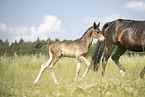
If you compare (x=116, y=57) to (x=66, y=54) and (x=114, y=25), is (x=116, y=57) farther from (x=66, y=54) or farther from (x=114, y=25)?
(x=66, y=54)

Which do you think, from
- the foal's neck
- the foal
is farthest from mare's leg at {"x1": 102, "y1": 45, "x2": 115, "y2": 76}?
the foal's neck

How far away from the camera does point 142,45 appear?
20.0ft

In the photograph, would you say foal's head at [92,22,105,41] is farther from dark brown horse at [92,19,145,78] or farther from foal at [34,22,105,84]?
dark brown horse at [92,19,145,78]

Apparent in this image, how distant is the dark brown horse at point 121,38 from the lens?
20.4 ft

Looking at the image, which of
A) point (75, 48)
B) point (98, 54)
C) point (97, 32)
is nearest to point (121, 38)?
point (98, 54)

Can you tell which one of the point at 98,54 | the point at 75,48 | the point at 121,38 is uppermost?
the point at 121,38

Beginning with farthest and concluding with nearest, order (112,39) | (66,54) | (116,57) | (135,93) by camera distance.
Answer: (116,57) < (112,39) < (66,54) < (135,93)

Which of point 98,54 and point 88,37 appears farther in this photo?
point 98,54

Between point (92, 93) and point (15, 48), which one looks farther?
point (15, 48)

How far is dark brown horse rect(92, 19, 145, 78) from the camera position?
20.4 ft

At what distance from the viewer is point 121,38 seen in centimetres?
660

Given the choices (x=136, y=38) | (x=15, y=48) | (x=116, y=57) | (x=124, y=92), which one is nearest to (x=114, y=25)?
(x=136, y=38)

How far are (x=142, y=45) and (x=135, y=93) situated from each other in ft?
9.47

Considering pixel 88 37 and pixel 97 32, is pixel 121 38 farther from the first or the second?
pixel 88 37
